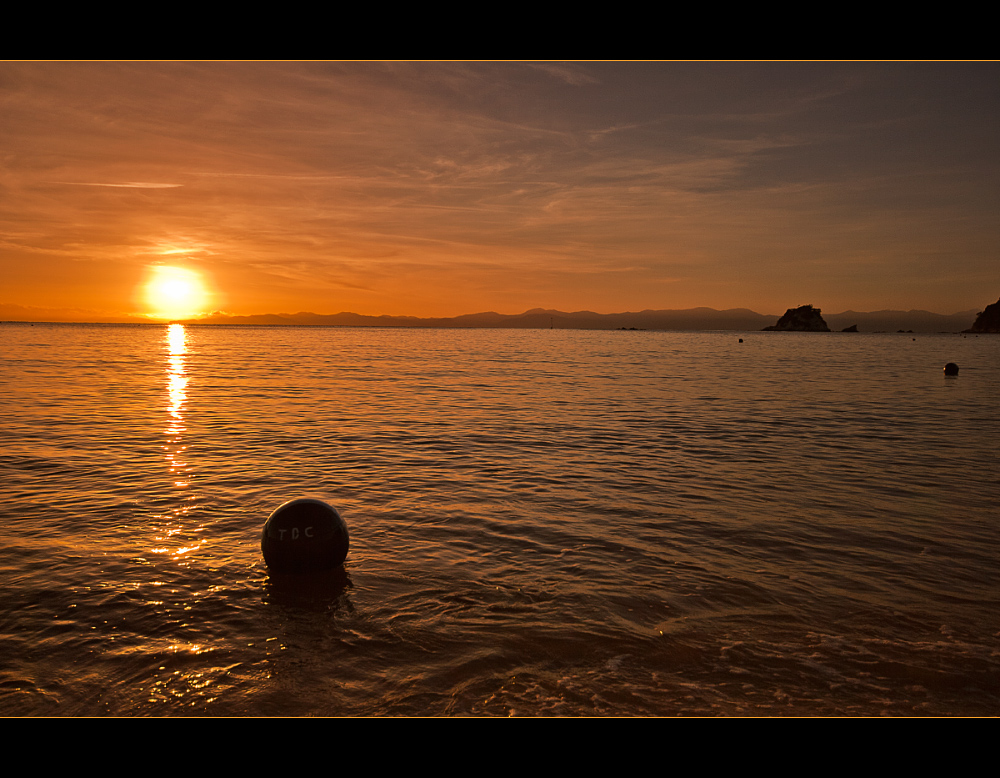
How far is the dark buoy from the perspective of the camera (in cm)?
823

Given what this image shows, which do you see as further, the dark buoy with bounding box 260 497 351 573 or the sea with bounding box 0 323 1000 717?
the dark buoy with bounding box 260 497 351 573

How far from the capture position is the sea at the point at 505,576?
584cm

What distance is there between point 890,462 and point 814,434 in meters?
4.37

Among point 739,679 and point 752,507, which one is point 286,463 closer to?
point 752,507

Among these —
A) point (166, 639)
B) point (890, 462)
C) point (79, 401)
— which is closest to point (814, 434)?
point (890, 462)

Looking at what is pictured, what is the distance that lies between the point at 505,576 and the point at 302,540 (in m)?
2.82

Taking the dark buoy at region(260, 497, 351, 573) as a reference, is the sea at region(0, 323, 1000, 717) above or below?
below

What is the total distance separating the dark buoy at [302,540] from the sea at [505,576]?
0.94 ft

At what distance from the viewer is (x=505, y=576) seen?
27.7 ft

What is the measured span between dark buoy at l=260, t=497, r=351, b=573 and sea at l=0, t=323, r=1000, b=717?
0.94 ft

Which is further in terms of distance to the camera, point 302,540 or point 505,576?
point 505,576

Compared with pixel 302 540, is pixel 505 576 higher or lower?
lower

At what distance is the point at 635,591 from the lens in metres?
7.97
